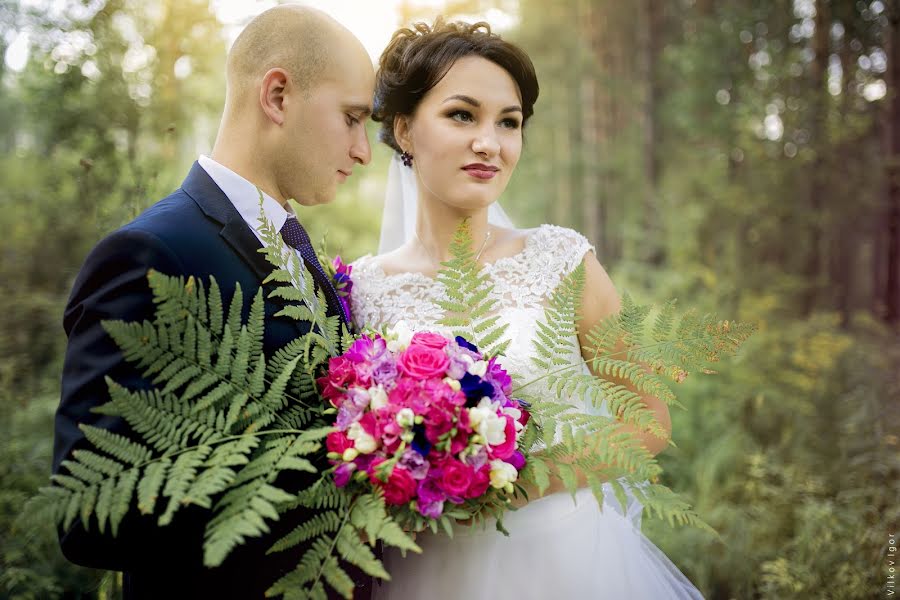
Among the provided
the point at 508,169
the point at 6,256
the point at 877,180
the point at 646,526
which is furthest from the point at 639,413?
the point at 877,180

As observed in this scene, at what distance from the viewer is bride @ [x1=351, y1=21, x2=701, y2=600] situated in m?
2.11

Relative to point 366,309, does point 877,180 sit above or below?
above

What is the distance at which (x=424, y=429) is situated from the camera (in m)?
1.50

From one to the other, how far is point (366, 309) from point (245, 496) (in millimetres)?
1392

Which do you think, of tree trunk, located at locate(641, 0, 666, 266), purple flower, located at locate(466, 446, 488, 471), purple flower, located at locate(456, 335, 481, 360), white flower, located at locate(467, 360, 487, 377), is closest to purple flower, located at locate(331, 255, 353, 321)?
purple flower, located at locate(456, 335, 481, 360)

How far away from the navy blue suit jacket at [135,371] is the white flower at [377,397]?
1.42 ft

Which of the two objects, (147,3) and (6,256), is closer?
(147,3)

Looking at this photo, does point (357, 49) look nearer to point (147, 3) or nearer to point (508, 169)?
point (508, 169)

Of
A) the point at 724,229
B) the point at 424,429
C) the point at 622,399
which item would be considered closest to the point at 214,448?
the point at 424,429

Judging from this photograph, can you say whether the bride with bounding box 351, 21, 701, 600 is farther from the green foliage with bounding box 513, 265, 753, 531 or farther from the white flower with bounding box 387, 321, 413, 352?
the white flower with bounding box 387, 321, 413, 352

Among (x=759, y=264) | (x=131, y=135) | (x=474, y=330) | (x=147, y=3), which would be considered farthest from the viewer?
(x=759, y=264)

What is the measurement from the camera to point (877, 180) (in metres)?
8.66

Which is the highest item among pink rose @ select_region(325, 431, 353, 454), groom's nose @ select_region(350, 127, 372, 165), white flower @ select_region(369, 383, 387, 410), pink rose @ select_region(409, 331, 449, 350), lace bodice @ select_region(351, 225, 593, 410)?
groom's nose @ select_region(350, 127, 372, 165)

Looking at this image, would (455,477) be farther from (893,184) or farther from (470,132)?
(893,184)
